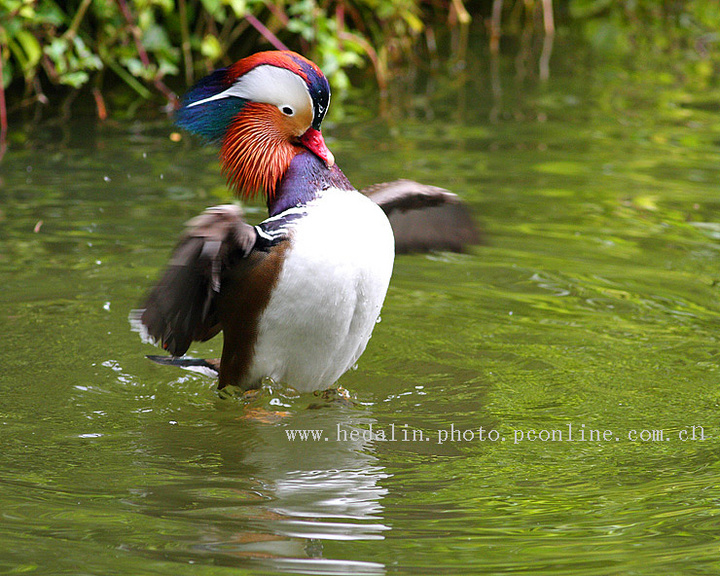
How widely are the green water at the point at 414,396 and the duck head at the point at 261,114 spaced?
85 cm

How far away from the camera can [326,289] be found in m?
3.34

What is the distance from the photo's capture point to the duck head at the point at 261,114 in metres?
3.48

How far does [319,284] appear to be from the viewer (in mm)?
3328

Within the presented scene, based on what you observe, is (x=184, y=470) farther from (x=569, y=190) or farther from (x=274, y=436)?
(x=569, y=190)

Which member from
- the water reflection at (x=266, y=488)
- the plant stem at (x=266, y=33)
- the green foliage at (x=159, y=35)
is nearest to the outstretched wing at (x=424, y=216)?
the water reflection at (x=266, y=488)

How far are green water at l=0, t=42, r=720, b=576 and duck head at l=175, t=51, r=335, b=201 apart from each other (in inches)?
33.6

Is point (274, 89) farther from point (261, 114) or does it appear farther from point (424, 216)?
point (424, 216)

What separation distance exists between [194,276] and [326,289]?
16.9 inches

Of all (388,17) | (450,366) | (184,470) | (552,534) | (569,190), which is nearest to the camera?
(552,534)

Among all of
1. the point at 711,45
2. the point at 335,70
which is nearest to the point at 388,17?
the point at 335,70

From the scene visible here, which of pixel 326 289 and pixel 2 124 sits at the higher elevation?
pixel 326 289

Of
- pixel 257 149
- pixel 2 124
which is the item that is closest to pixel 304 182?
pixel 257 149

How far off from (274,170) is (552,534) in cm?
155

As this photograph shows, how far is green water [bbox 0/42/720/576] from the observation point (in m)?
2.74
